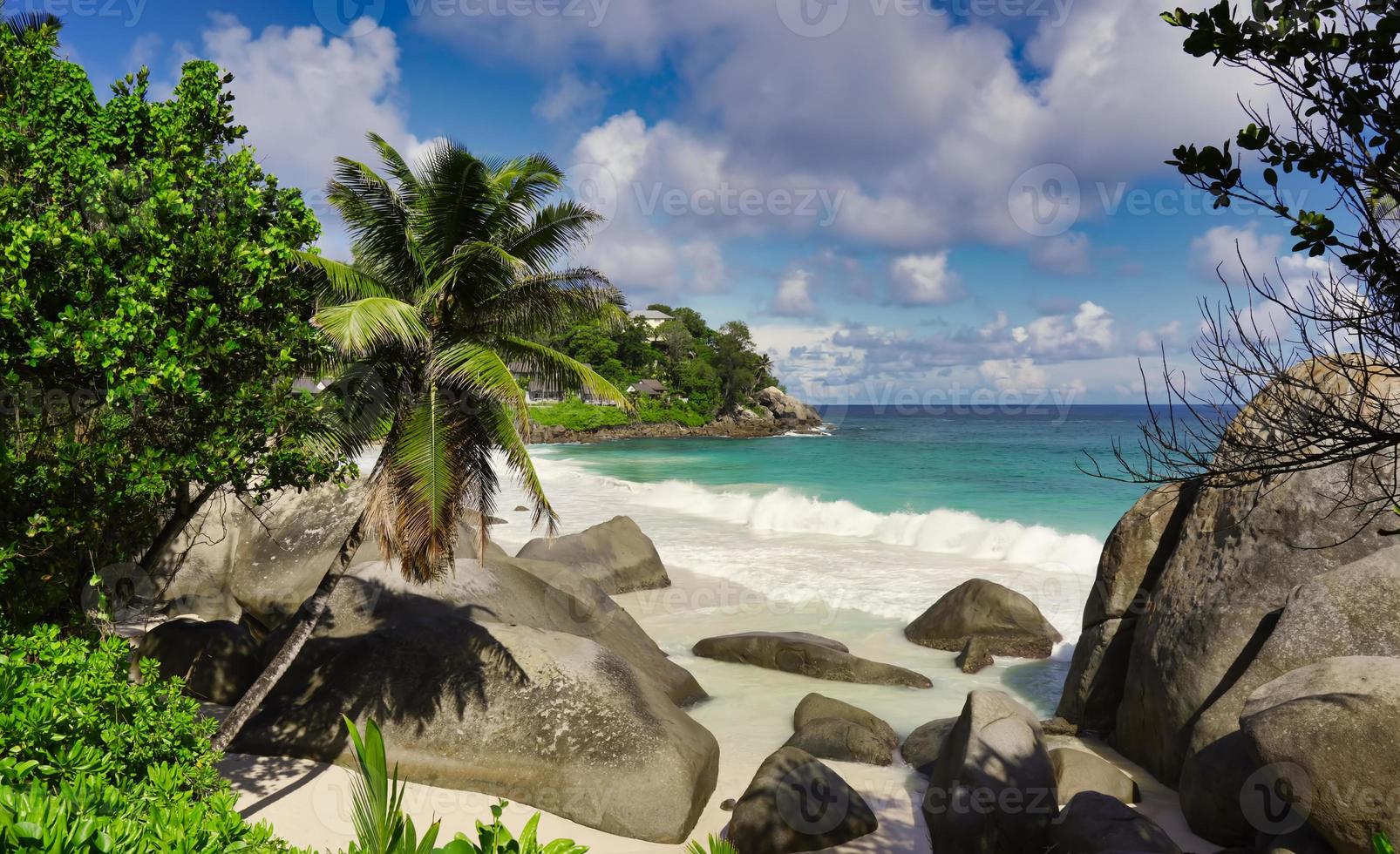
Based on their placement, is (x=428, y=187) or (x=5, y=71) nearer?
(x=5, y=71)

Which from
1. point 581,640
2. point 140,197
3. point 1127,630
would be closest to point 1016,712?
point 1127,630

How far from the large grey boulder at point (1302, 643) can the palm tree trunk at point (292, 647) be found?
899 cm

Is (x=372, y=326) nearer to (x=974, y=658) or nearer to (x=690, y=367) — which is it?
(x=974, y=658)

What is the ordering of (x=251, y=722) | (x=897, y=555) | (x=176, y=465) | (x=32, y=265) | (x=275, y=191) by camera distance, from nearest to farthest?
1. (x=32, y=265)
2. (x=176, y=465)
3. (x=275, y=191)
4. (x=251, y=722)
5. (x=897, y=555)

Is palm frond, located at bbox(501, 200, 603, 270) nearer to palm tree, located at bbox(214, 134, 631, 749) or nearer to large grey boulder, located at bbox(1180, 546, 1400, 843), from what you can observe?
palm tree, located at bbox(214, 134, 631, 749)

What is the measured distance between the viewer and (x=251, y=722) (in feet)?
31.7

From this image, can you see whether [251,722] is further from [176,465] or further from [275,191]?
[275,191]

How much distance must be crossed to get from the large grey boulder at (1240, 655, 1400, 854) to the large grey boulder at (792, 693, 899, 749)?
14.4ft

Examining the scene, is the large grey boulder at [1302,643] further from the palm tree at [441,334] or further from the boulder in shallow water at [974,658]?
the palm tree at [441,334]

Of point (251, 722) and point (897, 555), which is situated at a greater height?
point (897, 555)

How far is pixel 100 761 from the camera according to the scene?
491 cm

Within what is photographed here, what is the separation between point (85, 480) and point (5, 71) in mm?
4251

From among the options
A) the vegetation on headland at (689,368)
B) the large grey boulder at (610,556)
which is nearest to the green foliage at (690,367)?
the vegetation on headland at (689,368)

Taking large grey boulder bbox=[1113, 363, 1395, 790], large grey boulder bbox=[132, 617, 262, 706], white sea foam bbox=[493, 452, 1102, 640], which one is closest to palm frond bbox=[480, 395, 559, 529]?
large grey boulder bbox=[132, 617, 262, 706]
